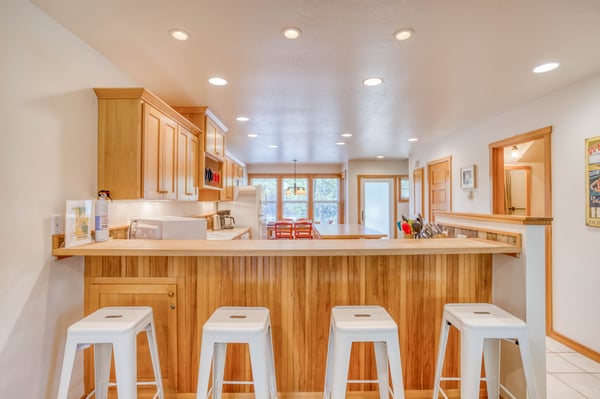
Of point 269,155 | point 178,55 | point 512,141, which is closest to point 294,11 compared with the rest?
point 178,55

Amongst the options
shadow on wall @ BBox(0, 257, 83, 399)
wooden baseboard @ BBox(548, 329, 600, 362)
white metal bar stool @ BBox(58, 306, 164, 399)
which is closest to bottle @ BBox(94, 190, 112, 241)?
shadow on wall @ BBox(0, 257, 83, 399)

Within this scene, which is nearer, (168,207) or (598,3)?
(598,3)

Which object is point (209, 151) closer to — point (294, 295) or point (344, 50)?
point (344, 50)

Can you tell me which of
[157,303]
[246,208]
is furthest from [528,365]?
[246,208]

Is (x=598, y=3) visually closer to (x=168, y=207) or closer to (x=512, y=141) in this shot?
(x=512, y=141)

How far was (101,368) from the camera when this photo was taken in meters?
1.76

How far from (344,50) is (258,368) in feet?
6.41

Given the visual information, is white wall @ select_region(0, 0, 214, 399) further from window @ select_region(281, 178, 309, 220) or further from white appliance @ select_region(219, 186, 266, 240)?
window @ select_region(281, 178, 309, 220)

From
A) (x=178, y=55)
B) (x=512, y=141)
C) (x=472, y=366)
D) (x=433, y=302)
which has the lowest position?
(x=472, y=366)

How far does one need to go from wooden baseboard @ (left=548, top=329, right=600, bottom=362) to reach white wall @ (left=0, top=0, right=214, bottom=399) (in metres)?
3.81

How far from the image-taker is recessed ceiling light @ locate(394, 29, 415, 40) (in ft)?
5.97

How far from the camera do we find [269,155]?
22.2 ft

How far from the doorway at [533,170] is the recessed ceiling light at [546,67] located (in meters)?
0.81

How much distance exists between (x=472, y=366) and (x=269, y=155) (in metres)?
5.78
